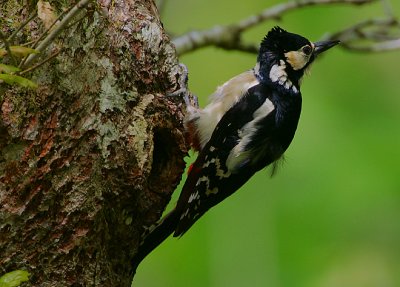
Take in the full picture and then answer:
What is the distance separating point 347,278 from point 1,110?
3015mm

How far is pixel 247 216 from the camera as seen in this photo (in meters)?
5.03

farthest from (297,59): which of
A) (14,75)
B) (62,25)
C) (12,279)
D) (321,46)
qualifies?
(12,279)

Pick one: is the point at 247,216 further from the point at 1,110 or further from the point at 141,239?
the point at 1,110

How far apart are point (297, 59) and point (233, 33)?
502 mm

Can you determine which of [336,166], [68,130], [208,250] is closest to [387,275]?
[336,166]

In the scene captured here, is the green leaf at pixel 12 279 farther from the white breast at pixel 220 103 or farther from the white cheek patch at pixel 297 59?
the white cheek patch at pixel 297 59

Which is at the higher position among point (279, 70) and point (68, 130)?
point (68, 130)

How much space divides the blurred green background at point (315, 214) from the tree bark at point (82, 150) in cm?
185

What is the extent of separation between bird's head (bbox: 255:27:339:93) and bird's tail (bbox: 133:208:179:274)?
2.57 feet

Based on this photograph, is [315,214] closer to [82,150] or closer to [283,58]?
[283,58]

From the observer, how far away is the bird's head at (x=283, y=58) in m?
3.74

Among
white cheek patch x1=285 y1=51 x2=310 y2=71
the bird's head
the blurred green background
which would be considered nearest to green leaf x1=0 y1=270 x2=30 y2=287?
the bird's head

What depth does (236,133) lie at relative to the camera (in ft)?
11.7

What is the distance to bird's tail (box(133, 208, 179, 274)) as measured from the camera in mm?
3193
